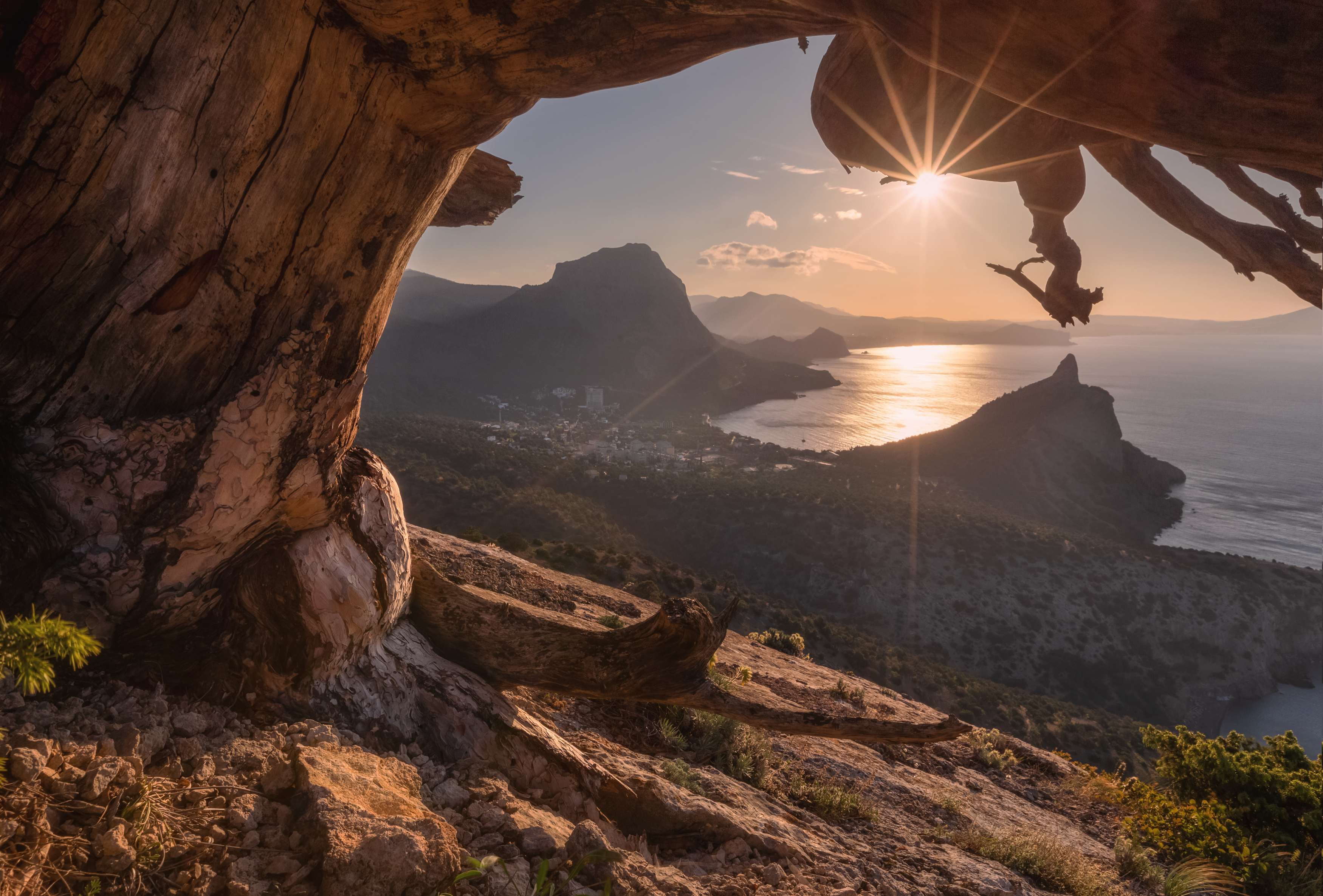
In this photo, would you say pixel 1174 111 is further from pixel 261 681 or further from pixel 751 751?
pixel 751 751

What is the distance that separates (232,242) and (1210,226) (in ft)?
16.4

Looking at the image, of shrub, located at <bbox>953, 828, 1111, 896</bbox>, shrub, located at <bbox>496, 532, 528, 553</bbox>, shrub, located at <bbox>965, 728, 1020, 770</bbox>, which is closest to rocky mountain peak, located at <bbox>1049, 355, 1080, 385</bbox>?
shrub, located at <bbox>496, 532, 528, 553</bbox>

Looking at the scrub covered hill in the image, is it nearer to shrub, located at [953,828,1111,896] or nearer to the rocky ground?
shrub, located at [953,828,1111,896]

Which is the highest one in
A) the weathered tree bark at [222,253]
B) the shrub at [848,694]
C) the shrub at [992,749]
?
the weathered tree bark at [222,253]

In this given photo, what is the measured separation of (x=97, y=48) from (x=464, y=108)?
4.43 feet

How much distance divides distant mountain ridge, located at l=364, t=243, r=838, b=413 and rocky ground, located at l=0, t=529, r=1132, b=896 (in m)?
99.2

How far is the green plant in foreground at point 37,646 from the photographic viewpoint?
1188 millimetres

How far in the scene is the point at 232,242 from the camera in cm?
266

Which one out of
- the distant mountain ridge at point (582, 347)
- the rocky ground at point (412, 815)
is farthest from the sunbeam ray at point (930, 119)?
the distant mountain ridge at point (582, 347)

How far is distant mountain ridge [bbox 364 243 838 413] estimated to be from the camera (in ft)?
387

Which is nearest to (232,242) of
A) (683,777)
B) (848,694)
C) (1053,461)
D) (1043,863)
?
(683,777)

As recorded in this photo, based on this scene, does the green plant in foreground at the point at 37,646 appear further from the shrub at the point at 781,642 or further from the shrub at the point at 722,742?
the shrub at the point at 781,642

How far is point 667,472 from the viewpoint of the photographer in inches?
2226

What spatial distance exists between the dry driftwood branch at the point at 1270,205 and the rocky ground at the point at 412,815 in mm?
4214
